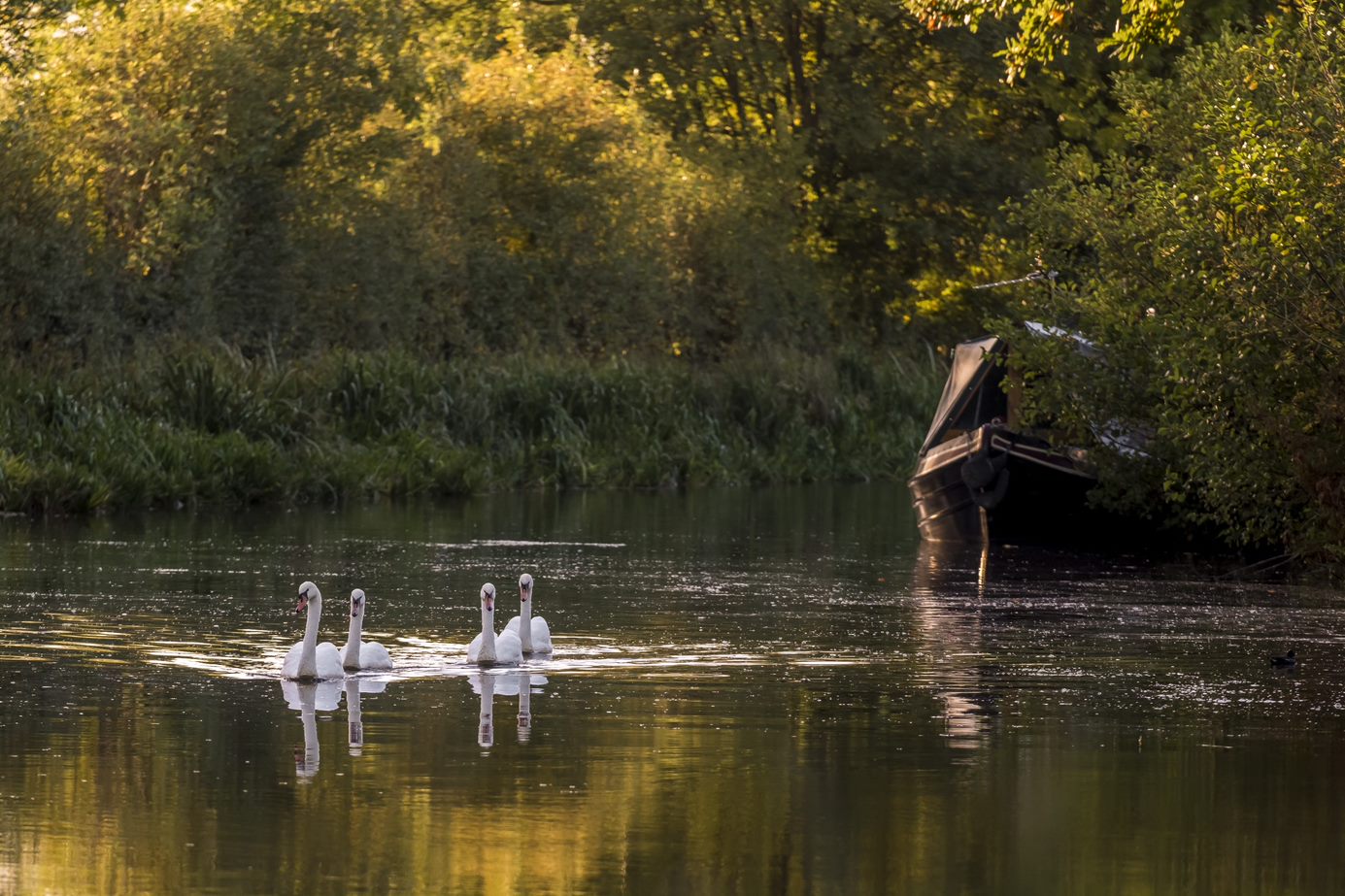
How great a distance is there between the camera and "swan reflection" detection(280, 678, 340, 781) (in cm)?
1102

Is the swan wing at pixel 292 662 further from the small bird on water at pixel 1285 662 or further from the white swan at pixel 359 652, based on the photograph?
the small bird on water at pixel 1285 662

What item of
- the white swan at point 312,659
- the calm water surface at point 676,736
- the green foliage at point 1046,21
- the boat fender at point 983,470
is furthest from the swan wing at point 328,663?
the boat fender at point 983,470

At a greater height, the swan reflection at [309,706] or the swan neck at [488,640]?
the swan neck at [488,640]

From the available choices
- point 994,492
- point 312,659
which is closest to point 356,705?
point 312,659

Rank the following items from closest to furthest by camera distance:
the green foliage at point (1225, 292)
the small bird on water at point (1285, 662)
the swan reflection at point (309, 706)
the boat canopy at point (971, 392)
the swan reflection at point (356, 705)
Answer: the swan reflection at point (309, 706), the swan reflection at point (356, 705), the small bird on water at point (1285, 662), the green foliage at point (1225, 292), the boat canopy at point (971, 392)

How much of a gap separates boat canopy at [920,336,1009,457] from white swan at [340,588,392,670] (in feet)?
54.3

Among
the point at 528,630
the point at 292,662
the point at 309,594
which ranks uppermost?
the point at 309,594

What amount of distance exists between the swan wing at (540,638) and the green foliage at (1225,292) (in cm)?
622

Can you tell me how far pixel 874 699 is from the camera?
44.4 ft

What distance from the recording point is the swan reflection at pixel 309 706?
36.1ft

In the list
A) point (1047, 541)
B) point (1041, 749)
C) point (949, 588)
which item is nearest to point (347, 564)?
point (949, 588)

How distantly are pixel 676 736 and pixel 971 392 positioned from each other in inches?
784

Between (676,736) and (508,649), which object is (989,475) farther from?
(676,736)

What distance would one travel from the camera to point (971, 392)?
3148cm
